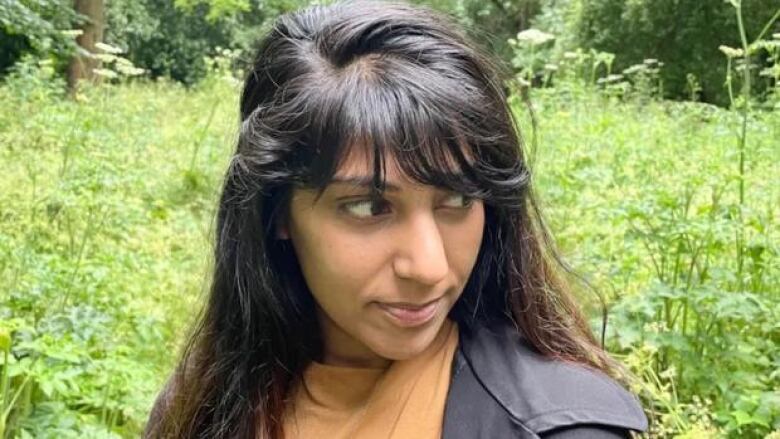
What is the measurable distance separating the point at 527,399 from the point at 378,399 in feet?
0.65

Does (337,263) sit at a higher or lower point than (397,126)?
lower

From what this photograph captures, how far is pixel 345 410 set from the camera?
119 centimetres

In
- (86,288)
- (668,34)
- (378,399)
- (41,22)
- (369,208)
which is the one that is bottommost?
(86,288)

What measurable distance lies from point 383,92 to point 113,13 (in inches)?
683

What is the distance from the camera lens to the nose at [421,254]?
3.42 ft

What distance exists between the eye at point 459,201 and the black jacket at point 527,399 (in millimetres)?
163

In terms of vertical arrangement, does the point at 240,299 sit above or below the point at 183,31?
below

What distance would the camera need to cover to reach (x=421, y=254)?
104 cm

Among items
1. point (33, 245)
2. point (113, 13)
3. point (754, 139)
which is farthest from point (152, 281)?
point (113, 13)

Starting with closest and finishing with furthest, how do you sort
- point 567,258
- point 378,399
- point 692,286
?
point 378,399 → point 567,258 → point 692,286

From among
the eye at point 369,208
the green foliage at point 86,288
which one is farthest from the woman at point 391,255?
the green foliage at point 86,288

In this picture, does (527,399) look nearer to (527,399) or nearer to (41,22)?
(527,399)

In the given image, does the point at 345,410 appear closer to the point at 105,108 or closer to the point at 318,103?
the point at 318,103

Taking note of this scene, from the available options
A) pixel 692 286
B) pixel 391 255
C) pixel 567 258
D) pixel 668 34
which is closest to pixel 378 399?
pixel 391 255
